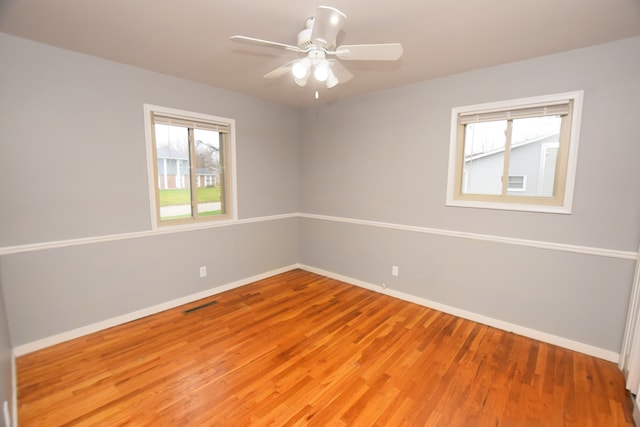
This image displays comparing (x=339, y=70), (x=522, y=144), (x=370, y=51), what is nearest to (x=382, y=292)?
(x=522, y=144)

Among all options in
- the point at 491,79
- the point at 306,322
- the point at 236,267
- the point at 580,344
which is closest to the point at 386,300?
the point at 306,322

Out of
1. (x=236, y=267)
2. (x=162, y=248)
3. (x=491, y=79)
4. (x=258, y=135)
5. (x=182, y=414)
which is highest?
(x=491, y=79)

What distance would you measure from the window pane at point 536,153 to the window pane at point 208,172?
334 centimetres

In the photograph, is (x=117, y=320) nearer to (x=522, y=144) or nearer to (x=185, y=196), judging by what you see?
(x=185, y=196)

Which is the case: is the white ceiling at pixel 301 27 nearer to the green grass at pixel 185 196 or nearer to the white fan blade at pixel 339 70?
the white fan blade at pixel 339 70

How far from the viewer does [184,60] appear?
2.61 meters

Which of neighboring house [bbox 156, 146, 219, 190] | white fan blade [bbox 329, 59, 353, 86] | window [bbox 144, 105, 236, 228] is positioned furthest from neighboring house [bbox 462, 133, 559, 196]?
neighboring house [bbox 156, 146, 219, 190]

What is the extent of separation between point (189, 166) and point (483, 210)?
331 cm

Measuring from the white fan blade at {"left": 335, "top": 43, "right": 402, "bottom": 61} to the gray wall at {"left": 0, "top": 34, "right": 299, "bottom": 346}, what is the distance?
7.14 ft

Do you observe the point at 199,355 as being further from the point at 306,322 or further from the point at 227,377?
the point at 306,322

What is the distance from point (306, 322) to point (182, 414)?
4.52 ft

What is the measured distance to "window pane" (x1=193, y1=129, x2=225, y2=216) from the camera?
3471 mm

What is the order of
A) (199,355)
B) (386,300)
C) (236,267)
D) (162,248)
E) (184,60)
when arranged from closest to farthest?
1. (199,355)
2. (184,60)
3. (162,248)
4. (386,300)
5. (236,267)

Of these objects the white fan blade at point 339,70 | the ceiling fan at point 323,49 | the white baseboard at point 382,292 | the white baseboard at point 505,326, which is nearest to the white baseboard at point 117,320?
the white baseboard at point 382,292
